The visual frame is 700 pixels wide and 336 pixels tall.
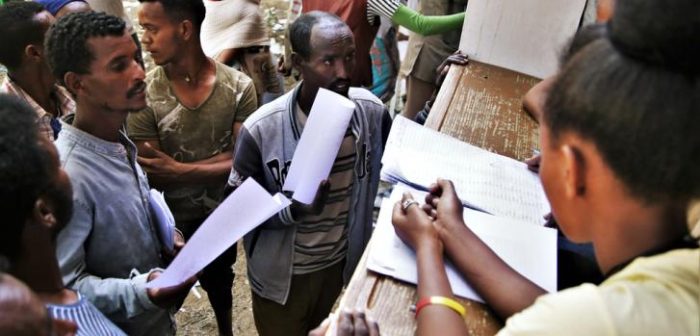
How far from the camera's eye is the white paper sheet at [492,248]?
3.24 feet

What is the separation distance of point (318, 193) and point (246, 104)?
31.1 inches

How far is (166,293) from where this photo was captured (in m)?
1.40

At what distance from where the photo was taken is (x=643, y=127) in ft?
2.00

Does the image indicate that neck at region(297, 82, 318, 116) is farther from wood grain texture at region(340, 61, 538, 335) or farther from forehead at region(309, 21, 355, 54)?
wood grain texture at region(340, 61, 538, 335)

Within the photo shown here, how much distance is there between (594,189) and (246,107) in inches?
67.9

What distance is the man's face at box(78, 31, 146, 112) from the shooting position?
152 centimetres

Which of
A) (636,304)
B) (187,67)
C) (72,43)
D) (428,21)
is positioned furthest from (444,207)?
(428,21)

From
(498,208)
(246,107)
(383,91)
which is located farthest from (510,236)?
(383,91)

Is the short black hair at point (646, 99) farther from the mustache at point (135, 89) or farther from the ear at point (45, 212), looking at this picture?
the mustache at point (135, 89)

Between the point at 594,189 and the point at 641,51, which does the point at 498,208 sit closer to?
the point at 594,189

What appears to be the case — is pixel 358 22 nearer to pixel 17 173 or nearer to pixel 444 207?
pixel 444 207

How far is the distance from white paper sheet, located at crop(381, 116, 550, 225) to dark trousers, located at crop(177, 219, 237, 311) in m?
1.31

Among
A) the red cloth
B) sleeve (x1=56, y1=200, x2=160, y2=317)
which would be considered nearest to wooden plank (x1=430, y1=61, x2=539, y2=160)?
sleeve (x1=56, y1=200, x2=160, y2=317)

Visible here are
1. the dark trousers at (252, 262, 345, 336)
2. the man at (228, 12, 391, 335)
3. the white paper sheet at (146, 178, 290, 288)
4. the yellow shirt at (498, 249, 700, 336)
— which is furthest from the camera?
the dark trousers at (252, 262, 345, 336)
